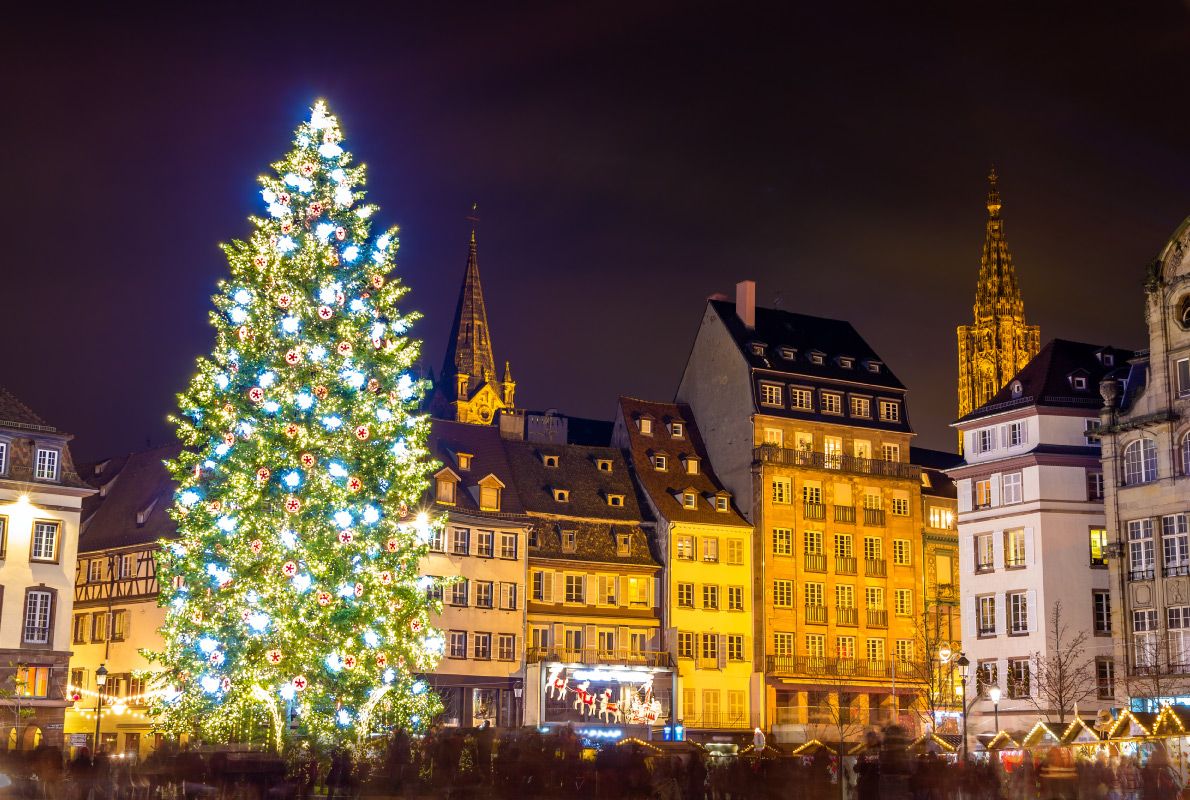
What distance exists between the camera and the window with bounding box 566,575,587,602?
3135 inches

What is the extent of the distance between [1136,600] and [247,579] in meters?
34.4

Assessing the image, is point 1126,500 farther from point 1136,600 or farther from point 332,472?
point 332,472

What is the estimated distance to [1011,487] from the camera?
71.9 metres

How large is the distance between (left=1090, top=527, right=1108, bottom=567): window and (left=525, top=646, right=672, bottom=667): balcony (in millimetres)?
20192

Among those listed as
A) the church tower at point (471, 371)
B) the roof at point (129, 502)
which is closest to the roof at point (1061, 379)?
the roof at point (129, 502)

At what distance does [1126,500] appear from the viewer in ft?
212

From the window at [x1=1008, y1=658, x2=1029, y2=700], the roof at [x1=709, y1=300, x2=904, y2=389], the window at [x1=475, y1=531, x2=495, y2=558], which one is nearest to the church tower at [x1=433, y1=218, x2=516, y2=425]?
the roof at [x1=709, y1=300, x2=904, y2=389]

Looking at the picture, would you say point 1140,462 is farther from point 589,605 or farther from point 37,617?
point 37,617

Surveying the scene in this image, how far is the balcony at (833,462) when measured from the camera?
8488 centimetres

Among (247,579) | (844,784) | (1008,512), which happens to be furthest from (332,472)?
(1008,512)

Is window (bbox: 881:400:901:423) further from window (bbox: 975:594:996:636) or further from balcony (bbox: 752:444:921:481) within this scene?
window (bbox: 975:594:996:636)

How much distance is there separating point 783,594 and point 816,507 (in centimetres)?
489

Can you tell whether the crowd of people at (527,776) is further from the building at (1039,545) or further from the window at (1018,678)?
the window at (1018,678)

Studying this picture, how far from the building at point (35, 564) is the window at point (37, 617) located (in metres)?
0.04
